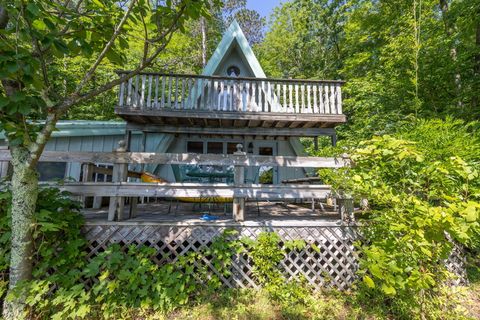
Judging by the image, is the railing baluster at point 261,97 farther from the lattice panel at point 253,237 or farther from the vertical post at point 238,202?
the lattice panel at point 253,237

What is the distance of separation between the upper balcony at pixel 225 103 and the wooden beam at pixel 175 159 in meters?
3.02

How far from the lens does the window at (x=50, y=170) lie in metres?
6.63

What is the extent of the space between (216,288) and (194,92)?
498cm

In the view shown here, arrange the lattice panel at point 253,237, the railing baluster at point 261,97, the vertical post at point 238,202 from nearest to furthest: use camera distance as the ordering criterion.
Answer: the lattice panel at point 253,237 < the vertical post at point 238,202 < the railing baluster at point 261,97

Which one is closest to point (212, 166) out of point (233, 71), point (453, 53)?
point (233, 71)

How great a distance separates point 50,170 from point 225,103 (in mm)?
5454

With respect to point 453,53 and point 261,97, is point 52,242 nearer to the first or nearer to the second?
point 261,97

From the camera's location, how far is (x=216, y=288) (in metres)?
3.23

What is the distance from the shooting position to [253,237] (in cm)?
344

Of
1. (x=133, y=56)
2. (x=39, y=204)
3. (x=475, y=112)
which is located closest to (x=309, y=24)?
(x=133, y=56)

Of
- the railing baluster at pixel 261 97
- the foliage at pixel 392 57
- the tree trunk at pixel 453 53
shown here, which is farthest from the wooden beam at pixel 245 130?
the tree trunk at pixel 453 53

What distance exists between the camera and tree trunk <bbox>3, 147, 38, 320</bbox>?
→ 2551 mm

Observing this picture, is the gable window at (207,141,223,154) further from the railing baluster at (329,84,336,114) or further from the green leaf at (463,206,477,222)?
the green leaf at (463,206,477,222)

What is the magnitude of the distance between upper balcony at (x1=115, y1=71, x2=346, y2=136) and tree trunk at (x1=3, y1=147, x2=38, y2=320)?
3766mm
